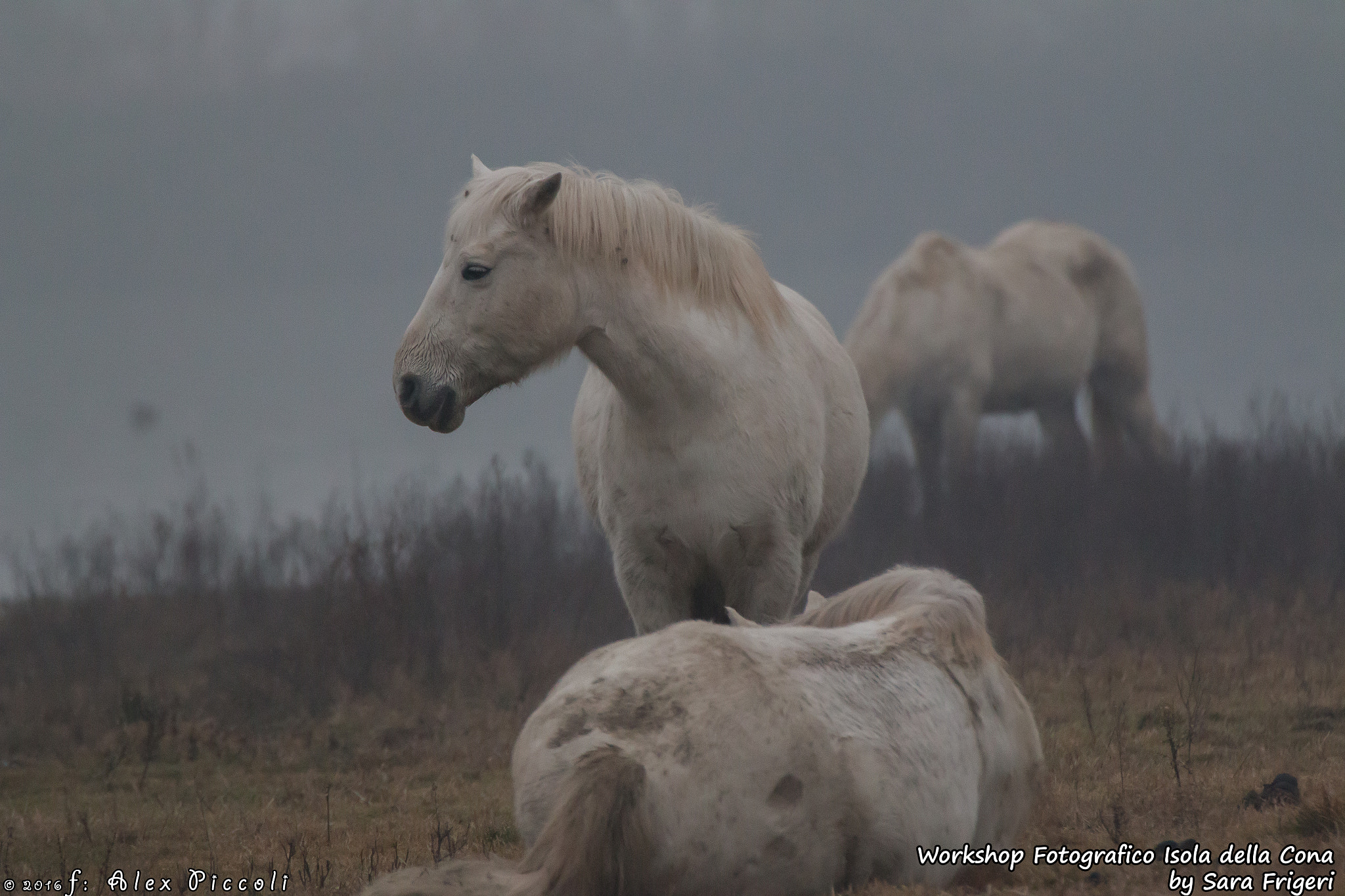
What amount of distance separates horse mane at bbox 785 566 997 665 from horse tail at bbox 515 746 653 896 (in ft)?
3.24

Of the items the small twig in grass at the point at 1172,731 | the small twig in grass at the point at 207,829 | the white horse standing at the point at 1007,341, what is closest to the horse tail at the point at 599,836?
the small twig in grass at the point at 207,829

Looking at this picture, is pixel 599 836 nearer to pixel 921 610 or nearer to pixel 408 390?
pixel 921 610

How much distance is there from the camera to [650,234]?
205 inches

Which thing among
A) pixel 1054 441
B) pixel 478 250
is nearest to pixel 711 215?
pixel 478 250

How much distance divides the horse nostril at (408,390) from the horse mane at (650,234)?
564 mm

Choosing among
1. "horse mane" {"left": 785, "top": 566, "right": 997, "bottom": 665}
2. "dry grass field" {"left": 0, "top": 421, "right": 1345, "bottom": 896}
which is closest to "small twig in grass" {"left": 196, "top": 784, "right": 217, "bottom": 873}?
"dry grass field" {"left": 0, "top": 421, "right": 1345, "bottom": 896}

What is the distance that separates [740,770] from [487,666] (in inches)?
230

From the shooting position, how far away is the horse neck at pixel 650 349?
5.11 meters

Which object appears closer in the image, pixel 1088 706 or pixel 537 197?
pixel 537 197

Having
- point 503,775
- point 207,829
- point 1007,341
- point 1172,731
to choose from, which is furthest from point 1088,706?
point 1007,341

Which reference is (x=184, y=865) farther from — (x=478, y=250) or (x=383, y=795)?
(x=478, y=250)

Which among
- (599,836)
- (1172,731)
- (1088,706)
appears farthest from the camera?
(1088,706)

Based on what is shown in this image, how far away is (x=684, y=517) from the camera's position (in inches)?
202

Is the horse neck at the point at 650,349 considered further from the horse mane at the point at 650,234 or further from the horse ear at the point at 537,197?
the horse ear at the point at 537,197
